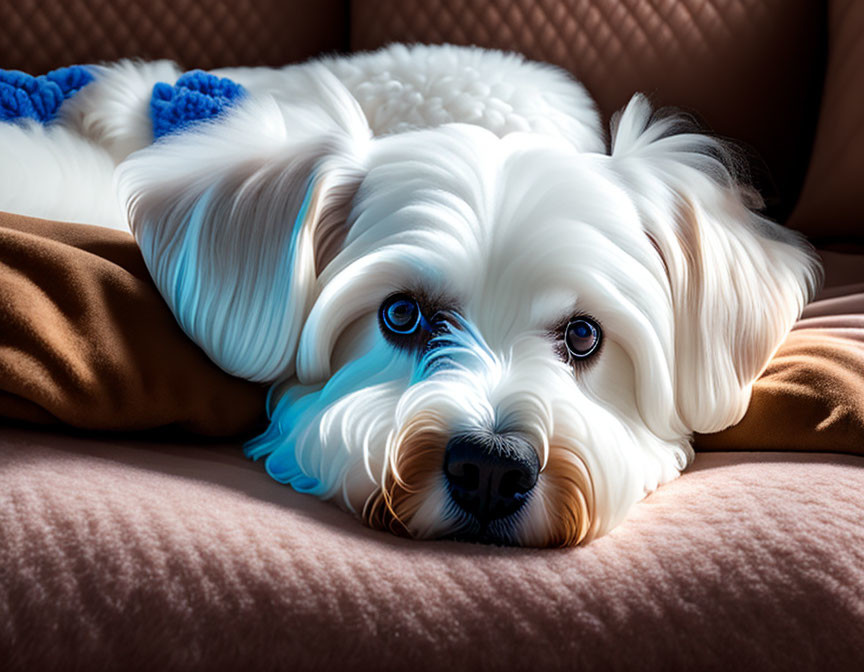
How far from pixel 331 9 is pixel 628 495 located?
167 cm

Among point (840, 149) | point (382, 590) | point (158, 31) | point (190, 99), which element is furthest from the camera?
point (158, 31)

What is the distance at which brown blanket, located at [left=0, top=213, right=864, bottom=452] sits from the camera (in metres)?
0.90

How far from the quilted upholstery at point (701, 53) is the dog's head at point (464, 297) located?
805mm

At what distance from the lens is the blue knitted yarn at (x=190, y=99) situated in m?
1.49

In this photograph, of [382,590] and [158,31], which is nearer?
[382,590]

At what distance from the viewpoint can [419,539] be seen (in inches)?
33.2

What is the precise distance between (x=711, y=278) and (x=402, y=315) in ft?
1.30

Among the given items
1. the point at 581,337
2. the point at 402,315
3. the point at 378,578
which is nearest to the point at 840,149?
the point at 581,337

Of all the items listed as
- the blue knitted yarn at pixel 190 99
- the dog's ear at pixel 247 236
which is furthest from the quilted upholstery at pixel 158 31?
the dog's ear at pixel 247 236

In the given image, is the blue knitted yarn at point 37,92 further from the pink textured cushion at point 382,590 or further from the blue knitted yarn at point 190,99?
the pink textured cushion at point 382,590

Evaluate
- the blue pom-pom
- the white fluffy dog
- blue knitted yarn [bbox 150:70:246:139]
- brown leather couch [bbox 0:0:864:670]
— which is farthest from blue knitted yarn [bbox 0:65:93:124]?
brown leather couch [bbox 0:0:864:670]

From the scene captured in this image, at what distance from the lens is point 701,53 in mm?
1918

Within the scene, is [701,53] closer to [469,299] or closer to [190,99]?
[190,99]

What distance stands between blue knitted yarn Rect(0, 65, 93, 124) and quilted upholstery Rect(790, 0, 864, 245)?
4.96 ft
